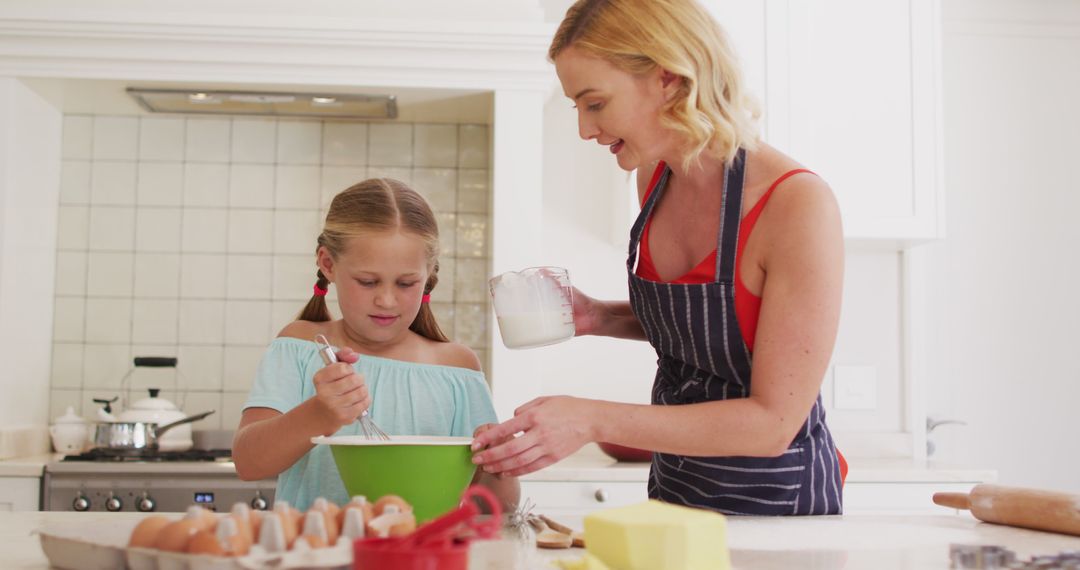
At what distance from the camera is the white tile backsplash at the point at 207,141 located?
9.97 ft

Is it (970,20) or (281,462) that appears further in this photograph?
(970,20)

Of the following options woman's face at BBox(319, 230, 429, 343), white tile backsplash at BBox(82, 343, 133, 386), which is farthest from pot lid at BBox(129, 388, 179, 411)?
woman's face at BBox(319, 230, 429, 343)

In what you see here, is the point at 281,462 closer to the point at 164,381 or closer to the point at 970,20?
the point at 164,381

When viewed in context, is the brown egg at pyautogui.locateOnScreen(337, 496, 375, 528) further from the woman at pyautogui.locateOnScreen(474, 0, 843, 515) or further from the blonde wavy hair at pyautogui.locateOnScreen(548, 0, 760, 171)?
the blonde wavy hair at pyautogui.locateOnScreen(548, 0, 760, 171)

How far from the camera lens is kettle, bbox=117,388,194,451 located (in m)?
2.66

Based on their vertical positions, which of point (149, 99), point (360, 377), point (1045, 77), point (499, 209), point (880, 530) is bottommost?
point (880, 530)

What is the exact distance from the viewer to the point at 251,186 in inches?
120

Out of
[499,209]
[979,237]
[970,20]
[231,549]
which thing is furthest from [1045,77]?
[231,549]

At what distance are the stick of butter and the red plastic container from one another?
0.52ft

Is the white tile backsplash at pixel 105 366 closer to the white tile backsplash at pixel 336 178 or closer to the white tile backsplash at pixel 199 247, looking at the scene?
the white tile backsplash at pixel 199 247

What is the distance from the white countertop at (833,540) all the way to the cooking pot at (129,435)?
1.41 m

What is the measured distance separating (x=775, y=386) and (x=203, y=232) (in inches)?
87.8

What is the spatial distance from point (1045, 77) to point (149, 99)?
274 centimetres

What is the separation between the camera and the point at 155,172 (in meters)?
3.03
